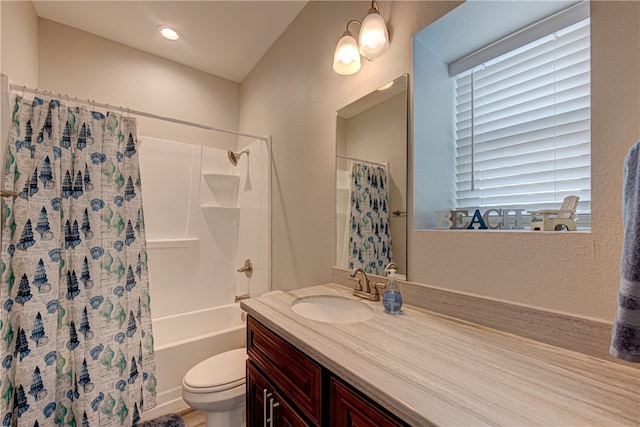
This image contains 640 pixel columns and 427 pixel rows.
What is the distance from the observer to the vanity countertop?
486 mm

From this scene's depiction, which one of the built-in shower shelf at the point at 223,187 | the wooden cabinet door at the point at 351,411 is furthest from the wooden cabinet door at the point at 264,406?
the built-in shower shelf at the point at 223,187

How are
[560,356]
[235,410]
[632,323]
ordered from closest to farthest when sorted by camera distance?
1. [632,323]
2. [560,356]
3. [235,410]

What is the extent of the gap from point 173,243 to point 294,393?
198 cm

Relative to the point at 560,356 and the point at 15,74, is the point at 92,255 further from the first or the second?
the point at 560,356

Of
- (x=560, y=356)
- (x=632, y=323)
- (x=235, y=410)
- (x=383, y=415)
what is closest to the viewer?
(x=632, y=323)

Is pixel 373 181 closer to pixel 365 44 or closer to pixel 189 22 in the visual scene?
pixel 365 44

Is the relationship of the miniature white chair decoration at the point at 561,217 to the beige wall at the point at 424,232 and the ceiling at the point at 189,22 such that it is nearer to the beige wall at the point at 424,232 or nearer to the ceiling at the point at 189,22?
the beige wall at the point at 424,232

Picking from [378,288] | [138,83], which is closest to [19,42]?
[138,83]

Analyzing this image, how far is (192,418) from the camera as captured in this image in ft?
5.83

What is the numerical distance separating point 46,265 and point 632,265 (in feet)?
6.54

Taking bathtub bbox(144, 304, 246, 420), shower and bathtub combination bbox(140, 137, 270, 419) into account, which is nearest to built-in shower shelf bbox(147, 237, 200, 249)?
shower and bathtub combination bbox(140, 137, 270, 419)

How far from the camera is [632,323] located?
1.55 ft

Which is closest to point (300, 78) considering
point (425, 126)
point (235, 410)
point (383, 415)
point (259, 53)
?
point (259, 53)

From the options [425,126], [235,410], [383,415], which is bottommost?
[235,410]
